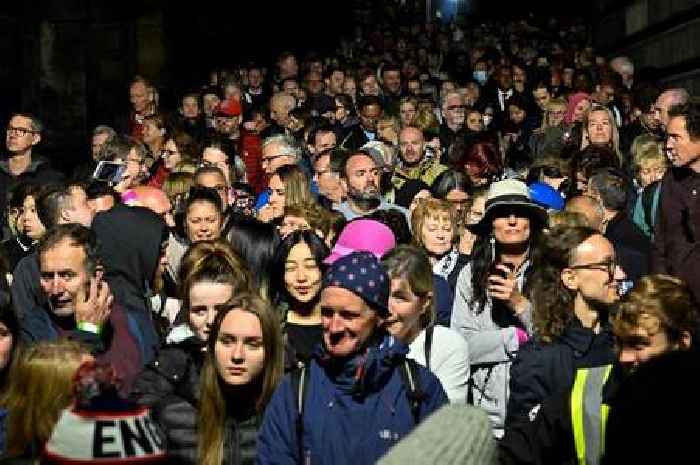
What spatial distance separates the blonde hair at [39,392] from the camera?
14.8ft

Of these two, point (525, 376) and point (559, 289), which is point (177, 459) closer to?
point (525, 376)

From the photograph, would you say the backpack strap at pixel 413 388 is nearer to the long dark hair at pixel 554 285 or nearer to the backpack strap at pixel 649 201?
the long dark hair at pixel 554 285

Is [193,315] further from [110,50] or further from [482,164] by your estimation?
[110,50]

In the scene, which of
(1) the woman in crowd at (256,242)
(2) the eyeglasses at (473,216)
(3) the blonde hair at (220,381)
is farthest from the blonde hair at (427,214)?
(3) the blonde hair at (220,381)

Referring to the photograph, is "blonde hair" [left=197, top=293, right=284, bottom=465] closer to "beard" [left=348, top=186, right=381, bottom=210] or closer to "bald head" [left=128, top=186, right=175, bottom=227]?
"bald head" [left=128, top=186, right=175, bottom=227]

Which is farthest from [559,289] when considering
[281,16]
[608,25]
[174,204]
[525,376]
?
[281,16]

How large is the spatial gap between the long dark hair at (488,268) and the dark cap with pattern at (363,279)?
5.46ft

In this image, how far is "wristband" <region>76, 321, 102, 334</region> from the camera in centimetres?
623

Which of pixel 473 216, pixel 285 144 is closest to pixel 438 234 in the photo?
pixel 473 216

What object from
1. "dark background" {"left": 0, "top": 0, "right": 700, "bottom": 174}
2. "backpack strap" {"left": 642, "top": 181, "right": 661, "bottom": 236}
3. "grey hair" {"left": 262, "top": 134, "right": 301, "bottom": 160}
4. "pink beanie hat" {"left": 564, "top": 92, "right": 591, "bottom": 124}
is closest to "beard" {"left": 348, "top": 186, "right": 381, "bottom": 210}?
"backpack strap" {"left": 642, "top": 181, "right": 661, "bottom": 236}

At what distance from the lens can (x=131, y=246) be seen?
Result: 307 inches

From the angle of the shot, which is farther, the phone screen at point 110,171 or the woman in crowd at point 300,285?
the phone screen at point 110,171

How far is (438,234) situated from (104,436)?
5.32 meters

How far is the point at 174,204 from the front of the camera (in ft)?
31.6
